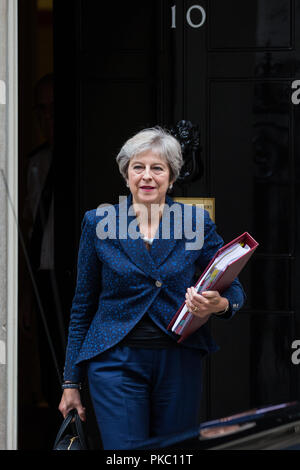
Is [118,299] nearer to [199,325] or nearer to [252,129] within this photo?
[199,325]

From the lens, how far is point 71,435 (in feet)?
9.31

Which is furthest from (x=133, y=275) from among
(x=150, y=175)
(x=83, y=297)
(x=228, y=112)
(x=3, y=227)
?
(x=228, y=112)

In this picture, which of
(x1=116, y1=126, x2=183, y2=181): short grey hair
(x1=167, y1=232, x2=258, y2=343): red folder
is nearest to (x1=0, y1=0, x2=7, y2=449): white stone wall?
(x1=116, y1=126, x2=183, y2=181): short grey hair

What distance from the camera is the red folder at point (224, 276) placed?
2590 millimetres

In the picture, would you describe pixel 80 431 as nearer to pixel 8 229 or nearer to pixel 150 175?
pixel 150 175

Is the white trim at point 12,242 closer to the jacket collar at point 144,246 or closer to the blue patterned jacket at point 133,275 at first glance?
the blue patterned jacket at point 133,275

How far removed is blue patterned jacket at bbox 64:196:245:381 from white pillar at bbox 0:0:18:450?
2.86 ft

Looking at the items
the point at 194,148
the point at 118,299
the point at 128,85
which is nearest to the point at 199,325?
the point at 118,299

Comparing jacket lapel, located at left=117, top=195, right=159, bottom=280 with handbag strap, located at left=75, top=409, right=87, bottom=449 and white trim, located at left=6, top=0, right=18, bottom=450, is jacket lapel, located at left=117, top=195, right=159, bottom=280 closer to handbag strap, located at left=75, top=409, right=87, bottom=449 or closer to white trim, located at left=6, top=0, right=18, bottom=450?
handbag strap, located at left=75, top=409, right=87, bottom=449

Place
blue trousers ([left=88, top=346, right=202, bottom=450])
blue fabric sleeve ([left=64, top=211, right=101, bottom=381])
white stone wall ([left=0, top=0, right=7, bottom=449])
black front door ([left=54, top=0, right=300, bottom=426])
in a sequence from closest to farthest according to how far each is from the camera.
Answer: blue trousers ([left=88, top=346, right=202, bottom=450]), blue fabric sleeve ([left=64, top=211, right=101, bottom=381]), white stone wall ([left=0, top=0, right=7, bottom=449]), black front door ([left=54, top=0, right=300, bottom=426])

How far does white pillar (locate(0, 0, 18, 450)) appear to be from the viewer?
3.66 meters

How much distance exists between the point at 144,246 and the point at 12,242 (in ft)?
3.61

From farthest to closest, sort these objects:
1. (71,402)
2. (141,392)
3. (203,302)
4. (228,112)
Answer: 1. (228,112)
2. (71,402)
3. (141,392)
4. (203,302)

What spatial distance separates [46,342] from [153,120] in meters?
1.54
